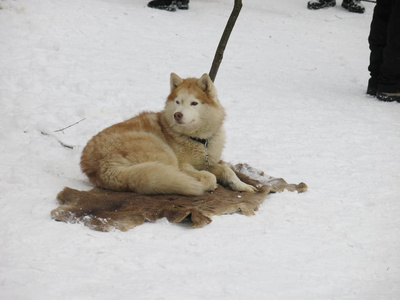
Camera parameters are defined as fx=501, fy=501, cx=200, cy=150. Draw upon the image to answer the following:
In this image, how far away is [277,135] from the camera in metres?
6.57

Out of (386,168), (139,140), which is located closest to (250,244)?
(139,140)

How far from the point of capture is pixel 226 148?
6043mm

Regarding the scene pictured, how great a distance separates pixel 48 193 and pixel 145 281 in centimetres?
163

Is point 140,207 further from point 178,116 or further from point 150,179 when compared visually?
point 178,116

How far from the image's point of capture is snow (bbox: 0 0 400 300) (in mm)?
3062

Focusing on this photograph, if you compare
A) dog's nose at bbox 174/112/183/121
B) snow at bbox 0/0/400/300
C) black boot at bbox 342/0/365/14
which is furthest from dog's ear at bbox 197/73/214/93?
black boot at bbox 342/0/365/14

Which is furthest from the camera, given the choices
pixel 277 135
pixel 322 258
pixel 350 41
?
pixel 350 41

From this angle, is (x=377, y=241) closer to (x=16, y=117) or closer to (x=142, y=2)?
(x=16, y=117)

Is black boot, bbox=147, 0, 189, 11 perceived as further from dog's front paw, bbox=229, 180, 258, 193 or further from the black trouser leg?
dog's front paw, bbox=229, 180, 258, 193

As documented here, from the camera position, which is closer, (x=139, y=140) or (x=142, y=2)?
(x=139, y=140)

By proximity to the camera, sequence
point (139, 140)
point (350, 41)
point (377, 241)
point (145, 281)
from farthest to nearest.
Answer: point (350, 41)
point (139, 140)
point (377, 241)
point (145, 281)

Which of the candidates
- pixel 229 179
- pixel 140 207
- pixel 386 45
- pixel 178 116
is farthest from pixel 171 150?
pixel 386 45

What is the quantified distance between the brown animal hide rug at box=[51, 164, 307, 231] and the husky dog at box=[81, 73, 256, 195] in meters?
0.11

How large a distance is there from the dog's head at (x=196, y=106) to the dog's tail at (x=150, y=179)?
61cm
